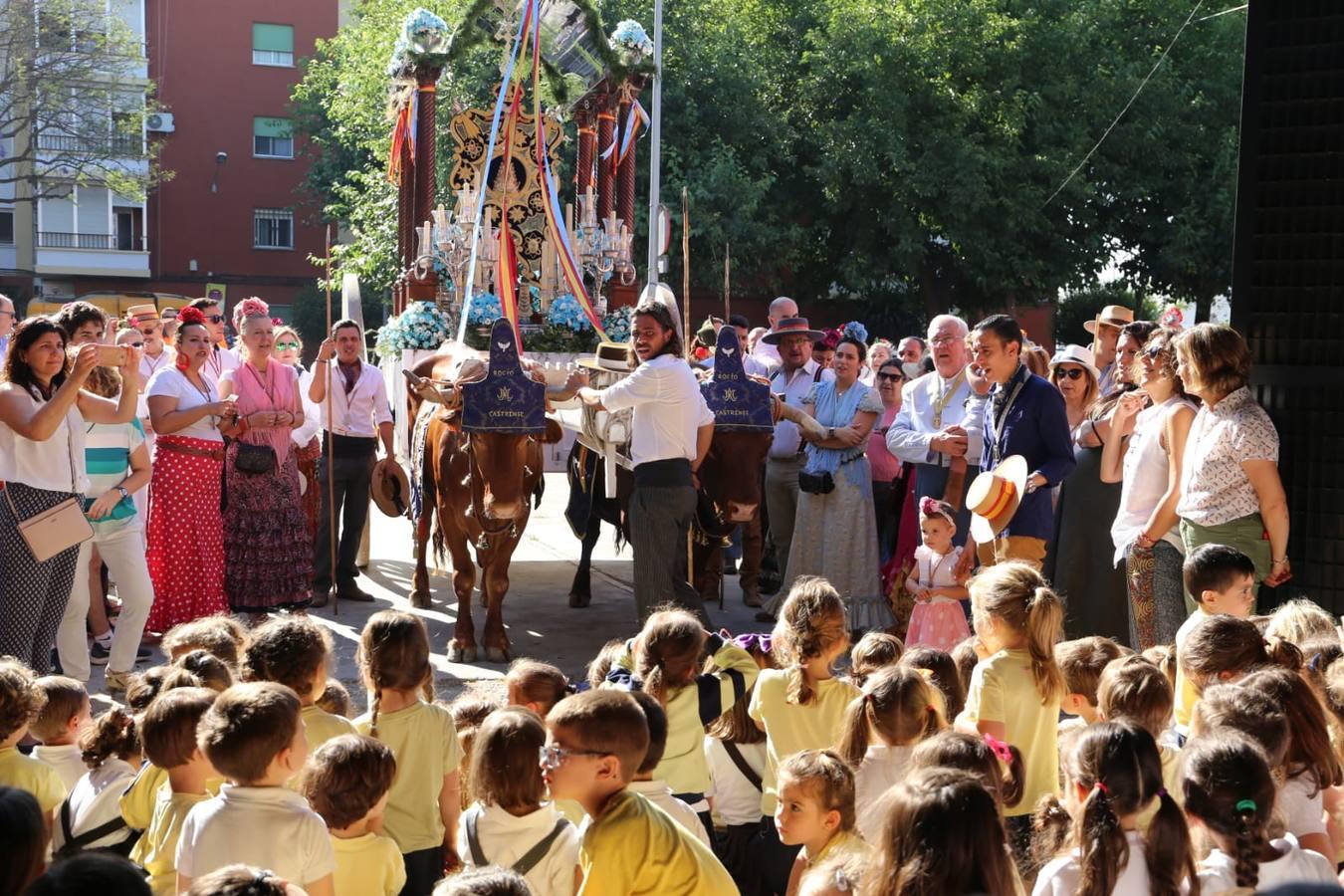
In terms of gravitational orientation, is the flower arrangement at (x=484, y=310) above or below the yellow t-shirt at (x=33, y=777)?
above

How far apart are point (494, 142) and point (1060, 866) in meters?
11.3

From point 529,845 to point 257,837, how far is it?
2.08 ft

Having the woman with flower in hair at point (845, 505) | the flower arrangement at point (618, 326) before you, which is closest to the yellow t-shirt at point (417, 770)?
the woman with flower in hair at point (845, 505)

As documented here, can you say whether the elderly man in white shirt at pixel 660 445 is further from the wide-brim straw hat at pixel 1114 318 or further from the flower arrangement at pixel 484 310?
the flower arrangement at pixel 484 310

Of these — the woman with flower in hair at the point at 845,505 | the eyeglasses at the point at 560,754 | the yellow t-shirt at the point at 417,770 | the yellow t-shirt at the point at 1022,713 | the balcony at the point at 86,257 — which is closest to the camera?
the eyeglasses at the point at 560,754

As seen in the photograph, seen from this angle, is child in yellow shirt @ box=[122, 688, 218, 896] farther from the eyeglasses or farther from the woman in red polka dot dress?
the woman in red polka dot dress

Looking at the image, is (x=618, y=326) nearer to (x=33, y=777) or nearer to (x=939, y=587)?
(x=939, y=587)

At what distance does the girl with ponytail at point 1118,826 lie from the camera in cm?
309

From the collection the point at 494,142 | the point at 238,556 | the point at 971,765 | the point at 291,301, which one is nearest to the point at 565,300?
the point at 494,142

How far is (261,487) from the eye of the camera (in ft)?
29.7

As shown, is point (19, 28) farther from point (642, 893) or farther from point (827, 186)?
point (642, 893)

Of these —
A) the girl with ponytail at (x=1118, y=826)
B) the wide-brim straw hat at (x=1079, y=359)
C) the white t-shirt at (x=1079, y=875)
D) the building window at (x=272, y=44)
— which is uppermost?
the building window at (x=272, y=44)

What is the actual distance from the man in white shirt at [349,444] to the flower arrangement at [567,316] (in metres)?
3.35

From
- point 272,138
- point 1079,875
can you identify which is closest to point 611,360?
point 1079,875
